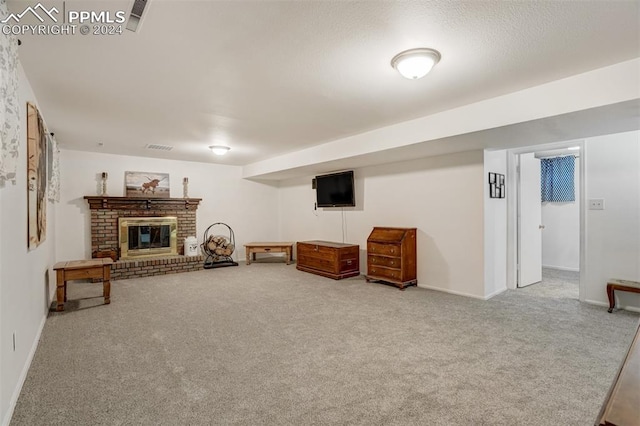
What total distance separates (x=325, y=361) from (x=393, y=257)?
248cm

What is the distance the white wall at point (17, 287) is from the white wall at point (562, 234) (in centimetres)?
788

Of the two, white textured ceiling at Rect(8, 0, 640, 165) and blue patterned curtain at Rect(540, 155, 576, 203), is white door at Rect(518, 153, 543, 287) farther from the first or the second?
white textured ceiling at Rect(8, 0, 640, 165)

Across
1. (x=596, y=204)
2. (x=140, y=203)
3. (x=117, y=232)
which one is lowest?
(x=117, y=232)

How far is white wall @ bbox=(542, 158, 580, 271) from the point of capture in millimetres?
6168

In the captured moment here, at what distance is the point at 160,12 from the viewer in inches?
69.1

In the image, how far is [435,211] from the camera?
4.64 meters

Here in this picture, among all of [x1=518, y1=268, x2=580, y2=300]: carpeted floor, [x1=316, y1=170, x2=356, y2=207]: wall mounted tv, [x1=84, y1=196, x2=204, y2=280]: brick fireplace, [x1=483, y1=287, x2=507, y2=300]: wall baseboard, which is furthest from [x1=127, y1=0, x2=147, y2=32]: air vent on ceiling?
[x1=518, y1=268, x2=580, y2=300]: carpeted floor

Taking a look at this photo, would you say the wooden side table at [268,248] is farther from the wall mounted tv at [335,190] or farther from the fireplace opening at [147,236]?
the fireplace opening at [147,236]

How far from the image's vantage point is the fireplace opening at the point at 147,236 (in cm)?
590

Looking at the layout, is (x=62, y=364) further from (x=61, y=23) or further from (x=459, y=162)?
(x=459, y=162)

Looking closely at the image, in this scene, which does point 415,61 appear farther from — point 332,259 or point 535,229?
point 535,229

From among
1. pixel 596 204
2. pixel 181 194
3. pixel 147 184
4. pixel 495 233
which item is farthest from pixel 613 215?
pixel 147 184

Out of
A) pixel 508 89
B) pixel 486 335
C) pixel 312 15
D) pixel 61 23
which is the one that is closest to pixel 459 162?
pixel 508 89

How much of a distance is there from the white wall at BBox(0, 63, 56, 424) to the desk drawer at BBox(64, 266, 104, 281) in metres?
0.84
